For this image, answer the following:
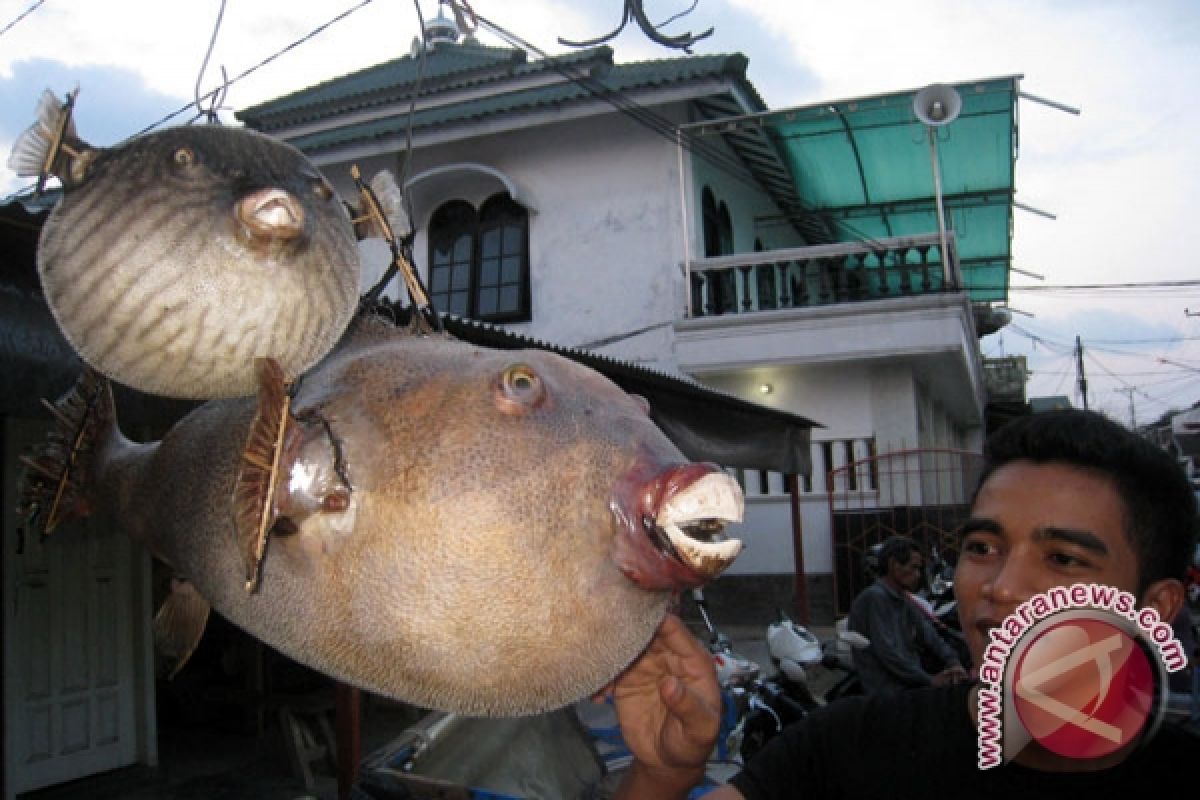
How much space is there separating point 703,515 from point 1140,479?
2.61 feet

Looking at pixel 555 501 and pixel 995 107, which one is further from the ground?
pixel 995 107

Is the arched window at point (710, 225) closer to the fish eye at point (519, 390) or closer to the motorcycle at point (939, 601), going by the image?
the motorcycle at point (939, 601)

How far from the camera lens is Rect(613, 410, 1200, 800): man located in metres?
1.16

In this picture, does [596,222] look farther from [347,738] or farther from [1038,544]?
[1038,544]

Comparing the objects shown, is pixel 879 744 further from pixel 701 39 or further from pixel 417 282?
pixel 701 39

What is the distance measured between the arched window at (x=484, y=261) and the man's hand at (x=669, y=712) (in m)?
9.54

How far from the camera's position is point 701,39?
2.60m

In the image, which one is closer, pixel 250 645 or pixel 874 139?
pixel 250 645

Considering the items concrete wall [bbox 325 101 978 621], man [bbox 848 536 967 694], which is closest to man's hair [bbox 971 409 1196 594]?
man [bbox 848 536 967 694]

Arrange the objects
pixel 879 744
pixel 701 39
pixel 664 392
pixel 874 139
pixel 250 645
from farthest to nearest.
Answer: pixel 874 139
pixel 250 645
pixel 664 392
pixel 701 39
pixel 879 744

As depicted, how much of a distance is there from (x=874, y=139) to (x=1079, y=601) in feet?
31.4

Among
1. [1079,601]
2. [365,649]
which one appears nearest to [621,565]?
[365,649]

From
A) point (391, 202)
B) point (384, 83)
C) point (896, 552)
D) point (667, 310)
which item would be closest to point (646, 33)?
point (391, 202)

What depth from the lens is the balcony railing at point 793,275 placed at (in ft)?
30.8
